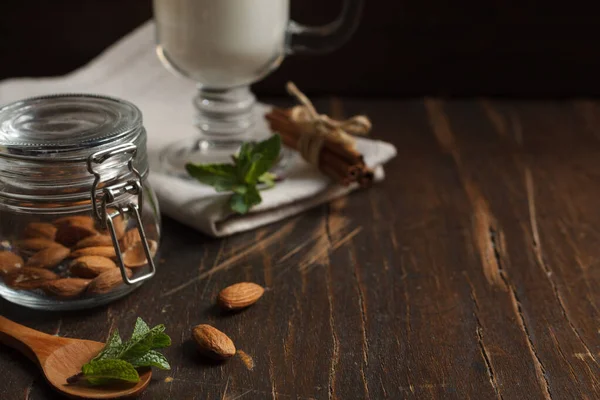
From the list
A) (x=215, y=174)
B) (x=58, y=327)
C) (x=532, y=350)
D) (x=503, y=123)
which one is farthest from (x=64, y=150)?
(x=503, y=123)

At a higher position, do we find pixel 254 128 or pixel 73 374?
pixel 73 374

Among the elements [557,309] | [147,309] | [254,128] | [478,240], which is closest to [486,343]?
[557,309]

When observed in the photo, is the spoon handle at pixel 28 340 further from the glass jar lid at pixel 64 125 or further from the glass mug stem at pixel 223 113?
the glass mug stem at pixel 223 113

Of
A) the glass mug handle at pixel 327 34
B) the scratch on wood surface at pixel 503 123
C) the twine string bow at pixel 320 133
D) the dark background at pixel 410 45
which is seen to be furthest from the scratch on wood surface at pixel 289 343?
the dark background at pixel 410 45

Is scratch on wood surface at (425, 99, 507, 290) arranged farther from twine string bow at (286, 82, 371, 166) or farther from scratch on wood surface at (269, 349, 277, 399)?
scratch on wood surface at (269, 349, 277, 399)

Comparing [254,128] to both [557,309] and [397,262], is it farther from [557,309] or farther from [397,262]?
[557,309]

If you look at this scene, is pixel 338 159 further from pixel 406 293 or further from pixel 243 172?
pixel 406 293
